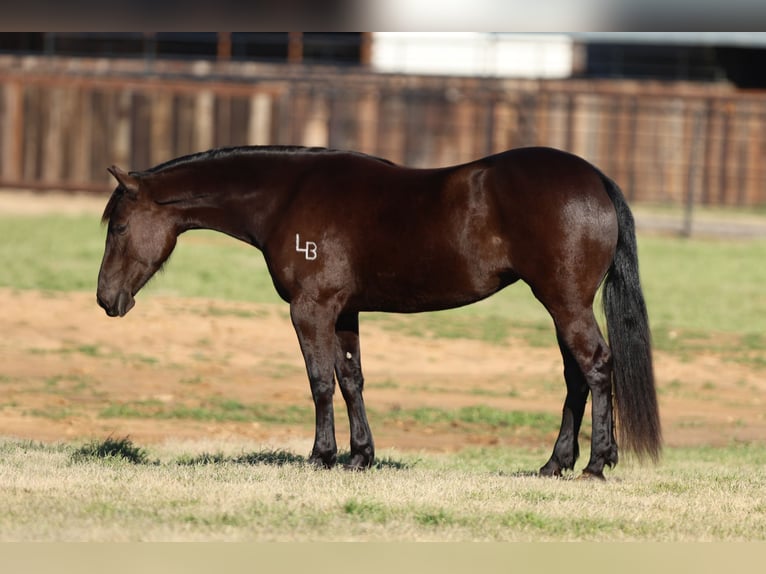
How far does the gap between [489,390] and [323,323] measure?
22.2ft

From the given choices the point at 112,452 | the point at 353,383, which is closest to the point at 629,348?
the point at 353,383

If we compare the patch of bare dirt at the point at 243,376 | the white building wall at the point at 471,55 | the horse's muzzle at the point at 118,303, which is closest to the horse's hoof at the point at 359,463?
the horse's muzzle at the point at 118,303

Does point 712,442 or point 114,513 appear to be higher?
point 114,513

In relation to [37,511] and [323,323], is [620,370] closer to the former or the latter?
[323,323]

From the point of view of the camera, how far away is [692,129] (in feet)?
91.6

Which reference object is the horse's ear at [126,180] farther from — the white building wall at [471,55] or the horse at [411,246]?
the white building wall at [471,55]

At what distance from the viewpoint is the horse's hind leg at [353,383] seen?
8.11 metres

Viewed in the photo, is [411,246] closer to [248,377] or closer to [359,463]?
[359,463]

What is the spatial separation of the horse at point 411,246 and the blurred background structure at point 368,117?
17.5 meters

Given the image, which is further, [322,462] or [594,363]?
[322,462]

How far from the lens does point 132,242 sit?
26.5 ft

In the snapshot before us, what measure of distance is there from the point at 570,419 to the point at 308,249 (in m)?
1.91

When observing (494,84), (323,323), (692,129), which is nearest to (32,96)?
(494,84)

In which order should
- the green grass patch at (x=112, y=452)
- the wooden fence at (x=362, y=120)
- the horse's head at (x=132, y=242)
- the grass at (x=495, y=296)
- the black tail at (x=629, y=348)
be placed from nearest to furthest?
the black tail at (x=629, y=348) < the horse's head at (x=132, y=242) < the green grass patch at (x=112, y=452) < the grass at (x=495, y=296) < the wooden fence at (x=362, y=120)
